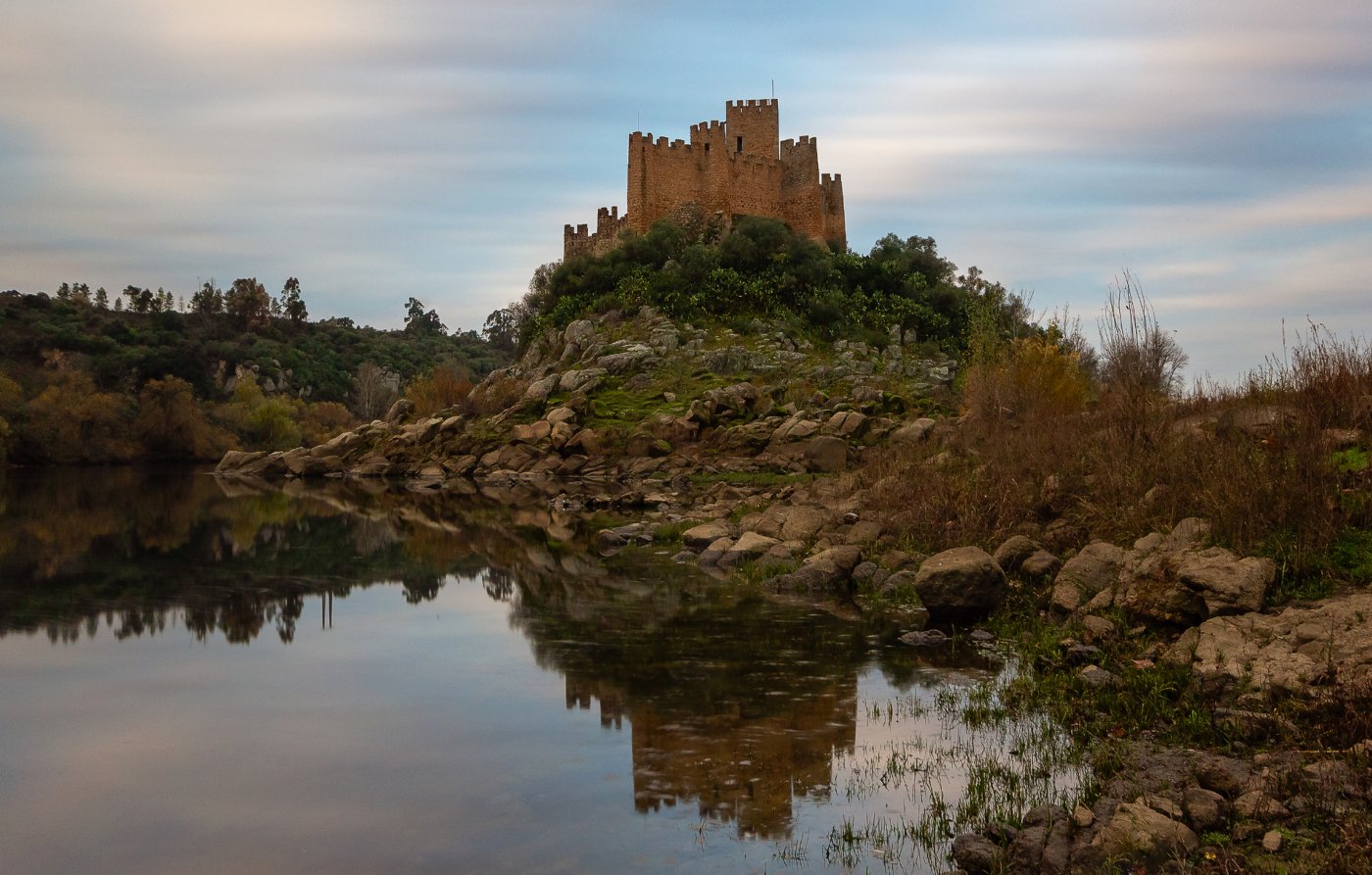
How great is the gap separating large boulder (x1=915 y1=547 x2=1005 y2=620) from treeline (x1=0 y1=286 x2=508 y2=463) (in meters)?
45.2

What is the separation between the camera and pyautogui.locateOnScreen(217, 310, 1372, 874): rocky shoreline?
701 cm

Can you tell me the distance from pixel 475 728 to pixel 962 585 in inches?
255

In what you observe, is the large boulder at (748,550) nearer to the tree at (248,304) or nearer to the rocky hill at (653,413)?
the rocky hill at (653,413)

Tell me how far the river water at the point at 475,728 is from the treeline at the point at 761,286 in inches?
1234

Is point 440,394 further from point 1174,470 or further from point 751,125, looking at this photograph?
point 1174,470

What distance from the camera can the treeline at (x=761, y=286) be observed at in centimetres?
5012

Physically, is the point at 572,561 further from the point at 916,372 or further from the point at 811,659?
the point at 916,372

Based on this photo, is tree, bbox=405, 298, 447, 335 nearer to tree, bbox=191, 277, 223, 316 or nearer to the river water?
tree, bbox=191, 277, 223, 316

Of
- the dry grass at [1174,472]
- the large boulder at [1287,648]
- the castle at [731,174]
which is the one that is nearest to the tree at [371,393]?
the castle at [731,174]

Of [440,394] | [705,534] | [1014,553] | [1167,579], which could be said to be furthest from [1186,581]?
[440,394]

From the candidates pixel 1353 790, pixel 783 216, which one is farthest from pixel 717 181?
pixel 1353 790

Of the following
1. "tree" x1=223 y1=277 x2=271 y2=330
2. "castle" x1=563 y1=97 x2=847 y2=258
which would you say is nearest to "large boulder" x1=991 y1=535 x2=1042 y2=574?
"castle" x1=563 y1=97 x2=847 y2=258

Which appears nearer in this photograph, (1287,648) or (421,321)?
(1287,648)

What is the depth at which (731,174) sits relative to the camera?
174 ft
